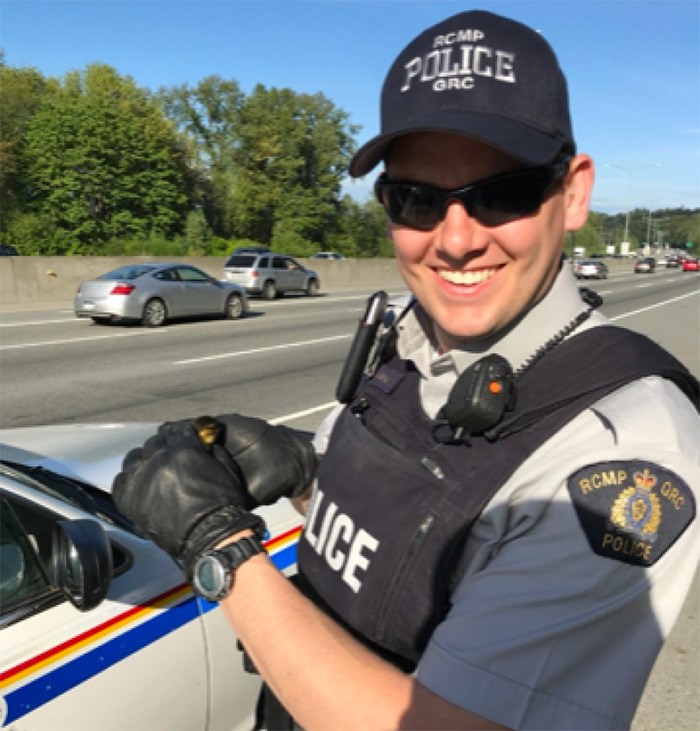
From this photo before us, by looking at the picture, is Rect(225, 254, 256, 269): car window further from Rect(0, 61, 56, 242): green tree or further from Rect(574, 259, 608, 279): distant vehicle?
Rect(574, 259, 608, 279): distant vehicle

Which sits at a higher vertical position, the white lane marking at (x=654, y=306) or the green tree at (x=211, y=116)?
the green tree at (x=211, y=116)

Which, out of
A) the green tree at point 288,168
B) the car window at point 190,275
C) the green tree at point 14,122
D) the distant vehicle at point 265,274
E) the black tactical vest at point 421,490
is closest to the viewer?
the black tactical vest at point 421,490

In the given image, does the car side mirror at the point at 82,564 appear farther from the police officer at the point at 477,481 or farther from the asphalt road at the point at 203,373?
the asphalt road at the point at 203,373

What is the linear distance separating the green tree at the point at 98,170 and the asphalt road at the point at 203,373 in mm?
32535

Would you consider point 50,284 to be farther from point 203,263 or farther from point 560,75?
point 560,75

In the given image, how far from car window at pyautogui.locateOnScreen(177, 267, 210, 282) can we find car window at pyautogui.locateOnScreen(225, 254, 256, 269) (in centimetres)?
696

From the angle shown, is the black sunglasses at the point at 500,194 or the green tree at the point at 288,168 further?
the green tree at the point at 288,168

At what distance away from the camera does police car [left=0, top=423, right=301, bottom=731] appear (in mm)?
1880

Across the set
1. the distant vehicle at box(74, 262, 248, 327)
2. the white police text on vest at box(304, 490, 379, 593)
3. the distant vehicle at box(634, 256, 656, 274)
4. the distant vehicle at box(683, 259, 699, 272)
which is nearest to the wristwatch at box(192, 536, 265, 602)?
the white police text on vest at box(304, 490, 379, 593)

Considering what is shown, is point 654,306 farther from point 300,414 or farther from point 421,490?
point 421,490

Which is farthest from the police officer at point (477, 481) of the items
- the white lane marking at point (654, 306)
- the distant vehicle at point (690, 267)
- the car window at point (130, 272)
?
the distant vehicle at point (690, 267)

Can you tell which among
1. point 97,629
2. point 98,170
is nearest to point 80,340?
point 97,629

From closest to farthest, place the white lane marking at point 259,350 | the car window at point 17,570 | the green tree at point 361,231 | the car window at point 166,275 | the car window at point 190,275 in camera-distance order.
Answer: the car window at point 17,570 → the white lane marking at point 259,350 → the car window at point 166,275 → the car window at point 190,275 → the green tree at point 361,231

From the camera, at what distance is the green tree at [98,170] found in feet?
157
